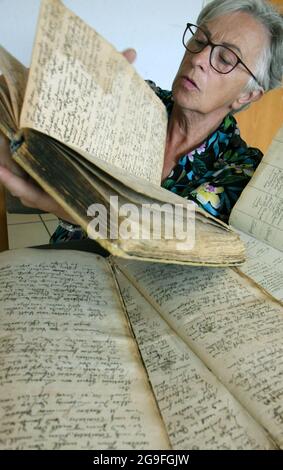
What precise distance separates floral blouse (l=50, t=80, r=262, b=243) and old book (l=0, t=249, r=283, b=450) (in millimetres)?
218

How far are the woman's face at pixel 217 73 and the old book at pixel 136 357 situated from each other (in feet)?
1.33

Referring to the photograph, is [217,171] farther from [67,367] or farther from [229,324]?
[67,367]

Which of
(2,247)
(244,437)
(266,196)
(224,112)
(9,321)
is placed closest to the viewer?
(244,437)

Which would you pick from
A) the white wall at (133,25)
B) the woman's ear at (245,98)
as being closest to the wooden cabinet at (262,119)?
the white wall at (133,25)

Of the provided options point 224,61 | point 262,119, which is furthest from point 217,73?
point 262,119

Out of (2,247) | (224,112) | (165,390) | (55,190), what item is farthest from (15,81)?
(2,247)

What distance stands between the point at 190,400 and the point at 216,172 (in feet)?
1.76

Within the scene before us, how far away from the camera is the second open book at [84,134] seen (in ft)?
1.26

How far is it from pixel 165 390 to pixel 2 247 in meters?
1.02

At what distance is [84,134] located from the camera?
46cm

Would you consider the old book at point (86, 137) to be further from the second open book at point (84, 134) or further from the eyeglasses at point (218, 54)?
the eyeglasses at point (218, 54)

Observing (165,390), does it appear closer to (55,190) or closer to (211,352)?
(211,352)

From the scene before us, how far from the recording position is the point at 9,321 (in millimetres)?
440

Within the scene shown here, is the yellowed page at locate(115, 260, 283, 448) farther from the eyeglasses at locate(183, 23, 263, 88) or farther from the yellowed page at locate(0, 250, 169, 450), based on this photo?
the eyeglasses at locate(183, 23, 263, 88)
